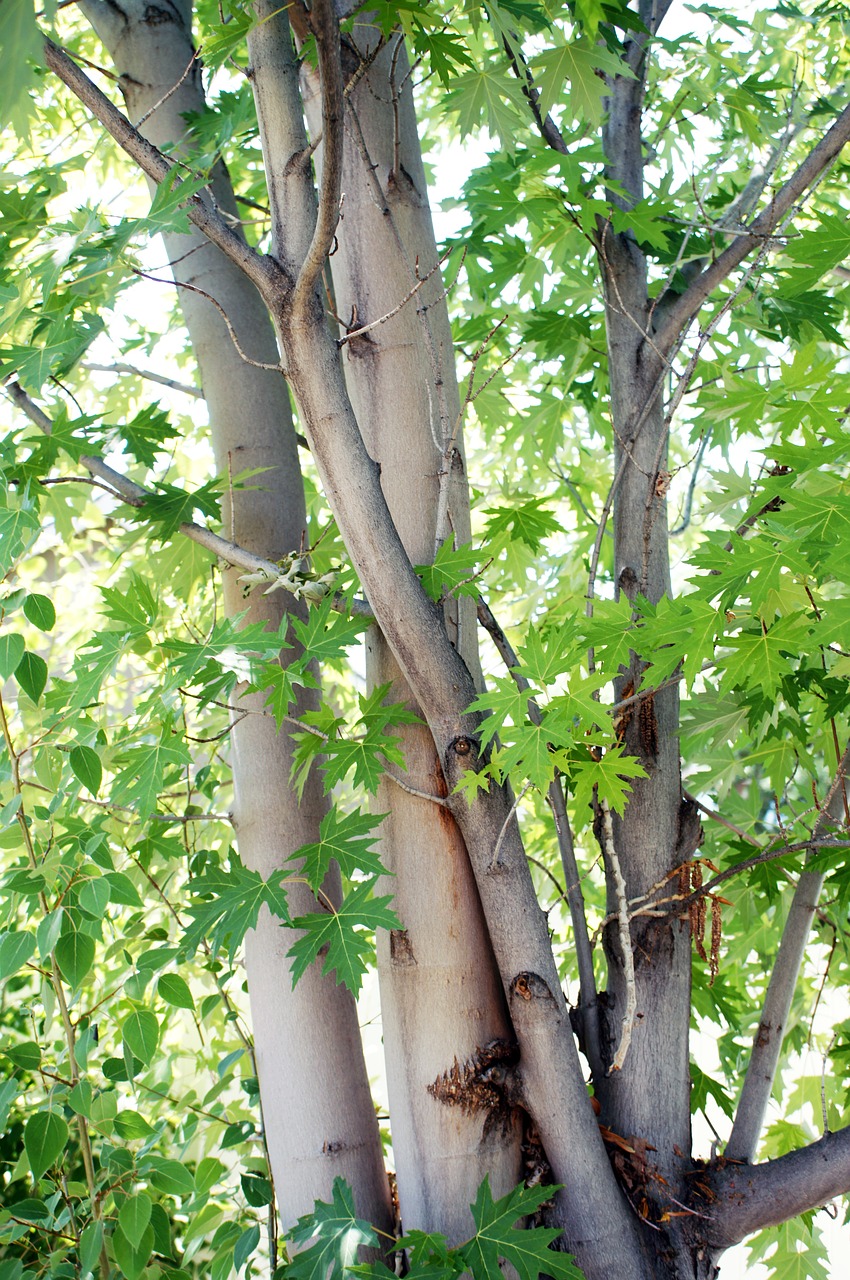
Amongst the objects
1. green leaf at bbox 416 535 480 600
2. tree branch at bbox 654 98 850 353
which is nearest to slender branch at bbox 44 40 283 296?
green leaf at bbox 416 535 480 600

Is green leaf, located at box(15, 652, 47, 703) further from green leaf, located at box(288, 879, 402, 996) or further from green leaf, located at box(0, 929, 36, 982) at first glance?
green leaf, located at box(288, 879, 402, 996)

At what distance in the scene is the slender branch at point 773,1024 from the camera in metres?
1.46

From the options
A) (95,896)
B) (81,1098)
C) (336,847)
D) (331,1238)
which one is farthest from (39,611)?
(331,1238)

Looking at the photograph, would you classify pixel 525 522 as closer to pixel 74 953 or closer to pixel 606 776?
pixel 606 776

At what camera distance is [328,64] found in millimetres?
942

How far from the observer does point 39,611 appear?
1263mm

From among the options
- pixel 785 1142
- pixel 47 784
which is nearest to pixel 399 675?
pixel 47 784

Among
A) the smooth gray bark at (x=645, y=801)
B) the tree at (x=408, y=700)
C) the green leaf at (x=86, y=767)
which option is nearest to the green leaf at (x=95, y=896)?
the tree at (x=408, y=700)

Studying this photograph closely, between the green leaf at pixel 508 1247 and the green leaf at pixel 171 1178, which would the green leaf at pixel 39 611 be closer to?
the green leaf at pixel 171 1178

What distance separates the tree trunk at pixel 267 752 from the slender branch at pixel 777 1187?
1.61 feet

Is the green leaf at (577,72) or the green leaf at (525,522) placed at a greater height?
the green leaf at (577,72)

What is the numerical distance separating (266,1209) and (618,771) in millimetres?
1080

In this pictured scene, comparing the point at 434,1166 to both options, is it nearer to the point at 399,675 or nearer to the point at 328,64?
the point at 399,675

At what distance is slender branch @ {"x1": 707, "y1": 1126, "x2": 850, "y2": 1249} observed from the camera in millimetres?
1312
